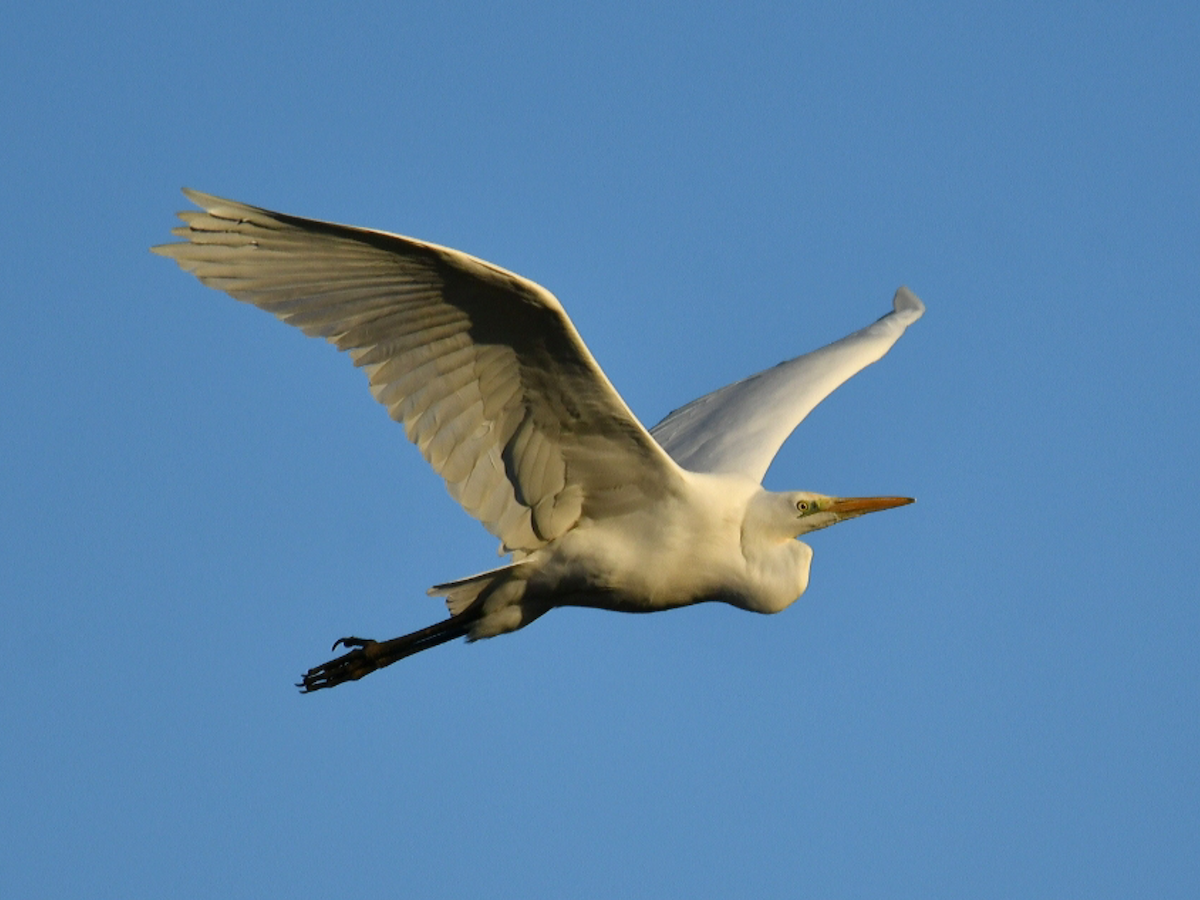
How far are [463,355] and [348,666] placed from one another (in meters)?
2.74

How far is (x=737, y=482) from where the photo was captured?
10.5m

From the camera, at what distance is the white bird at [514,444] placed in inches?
339

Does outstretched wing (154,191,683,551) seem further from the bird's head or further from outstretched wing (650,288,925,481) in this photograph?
Answer: outstretched wing (650,288,925,481)

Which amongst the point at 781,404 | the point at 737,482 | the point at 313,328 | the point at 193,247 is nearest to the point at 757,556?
the point at 737,482

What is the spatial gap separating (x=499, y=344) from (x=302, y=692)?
3.27m

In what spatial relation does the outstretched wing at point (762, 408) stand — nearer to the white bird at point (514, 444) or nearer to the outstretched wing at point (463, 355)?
the white bird at point (514, 444)

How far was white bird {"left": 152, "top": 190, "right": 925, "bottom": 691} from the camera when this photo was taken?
8.62 meters

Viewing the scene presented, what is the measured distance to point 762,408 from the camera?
12266 millimetres

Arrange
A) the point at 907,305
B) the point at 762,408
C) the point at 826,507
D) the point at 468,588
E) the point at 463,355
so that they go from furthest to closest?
the point at 907,305
the point at 762,408
the point at 826,507
the point at 468,588
the point at 463,355

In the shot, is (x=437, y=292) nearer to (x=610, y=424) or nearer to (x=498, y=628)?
(x=610, y=424)

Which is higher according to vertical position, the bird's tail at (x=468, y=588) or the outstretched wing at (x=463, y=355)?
the outstretched wing at (x=463, y=355)

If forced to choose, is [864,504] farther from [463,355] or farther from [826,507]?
[463,355]

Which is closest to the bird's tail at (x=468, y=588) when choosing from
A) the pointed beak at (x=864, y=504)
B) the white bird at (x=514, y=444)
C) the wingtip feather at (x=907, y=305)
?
the white bird at (x=514, y=444)

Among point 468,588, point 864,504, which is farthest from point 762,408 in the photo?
point 468,588
